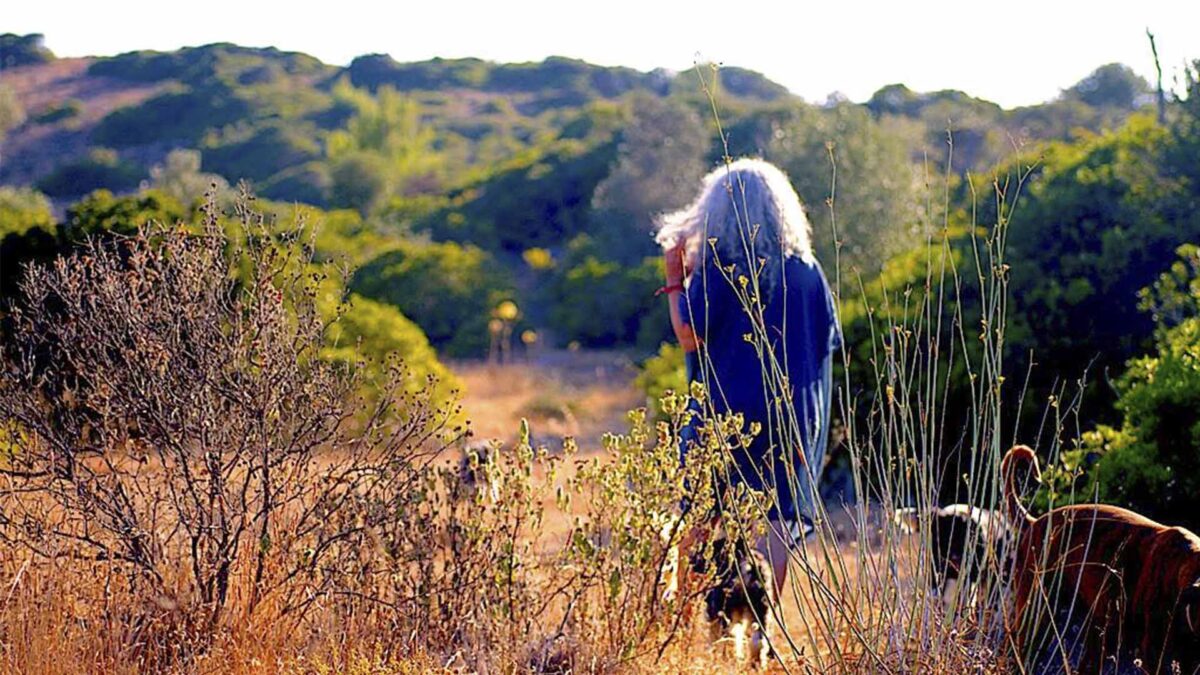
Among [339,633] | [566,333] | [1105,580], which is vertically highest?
[1105,580]

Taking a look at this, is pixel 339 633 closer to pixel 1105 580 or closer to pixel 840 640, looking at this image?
pixel 840 640

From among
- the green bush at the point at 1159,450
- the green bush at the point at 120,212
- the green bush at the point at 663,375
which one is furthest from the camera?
the green bush at the point at 663,375

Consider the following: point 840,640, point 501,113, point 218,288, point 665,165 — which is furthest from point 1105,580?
point 501,113

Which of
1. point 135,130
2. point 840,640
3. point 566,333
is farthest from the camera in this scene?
point 135,130

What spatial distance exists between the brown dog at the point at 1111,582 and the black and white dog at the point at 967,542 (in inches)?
2.7

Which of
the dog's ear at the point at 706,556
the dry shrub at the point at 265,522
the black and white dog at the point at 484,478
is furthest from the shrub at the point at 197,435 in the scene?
the dog's ear at the point at 706,556

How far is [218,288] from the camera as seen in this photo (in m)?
3.16

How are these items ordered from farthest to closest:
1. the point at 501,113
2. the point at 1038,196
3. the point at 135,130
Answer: the point at 501,113 < the point at 135,130 < the point at 1038,196

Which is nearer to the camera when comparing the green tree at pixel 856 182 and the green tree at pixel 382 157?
the green tree at pixel 856 182

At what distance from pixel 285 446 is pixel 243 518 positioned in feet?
0.80

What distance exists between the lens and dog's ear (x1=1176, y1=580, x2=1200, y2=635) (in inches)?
100

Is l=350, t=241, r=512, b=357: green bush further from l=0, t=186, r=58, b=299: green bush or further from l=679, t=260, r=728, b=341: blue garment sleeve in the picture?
l=679, t=260, r=728, b=341: blue garment sleeve

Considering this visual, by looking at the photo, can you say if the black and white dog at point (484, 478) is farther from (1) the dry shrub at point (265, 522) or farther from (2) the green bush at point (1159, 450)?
(2) the green bush at point (1159, 450)

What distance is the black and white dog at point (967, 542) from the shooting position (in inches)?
105
